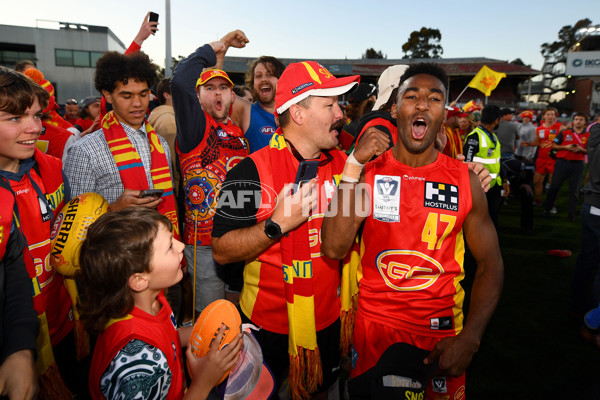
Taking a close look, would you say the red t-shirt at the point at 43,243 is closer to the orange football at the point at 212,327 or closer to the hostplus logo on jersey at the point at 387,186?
the orange football at the point at 212,327

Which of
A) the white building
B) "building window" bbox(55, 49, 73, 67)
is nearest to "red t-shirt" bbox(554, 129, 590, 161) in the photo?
the white building

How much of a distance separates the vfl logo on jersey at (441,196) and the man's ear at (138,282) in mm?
1408

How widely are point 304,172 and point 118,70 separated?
1940 millimetres

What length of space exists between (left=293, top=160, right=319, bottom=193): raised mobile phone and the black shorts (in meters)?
0.84

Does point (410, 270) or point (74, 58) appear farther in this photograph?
point (74, 58)

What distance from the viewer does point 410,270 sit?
6.16 ft

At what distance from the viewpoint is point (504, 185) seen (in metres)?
6.19

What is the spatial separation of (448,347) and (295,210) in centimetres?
98

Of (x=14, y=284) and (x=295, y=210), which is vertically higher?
(x=295, y=210)

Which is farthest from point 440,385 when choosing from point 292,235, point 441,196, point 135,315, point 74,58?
point 74,58

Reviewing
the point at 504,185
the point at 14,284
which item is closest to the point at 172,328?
the point at 14,284

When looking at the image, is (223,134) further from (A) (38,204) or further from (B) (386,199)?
(B) (386,199)

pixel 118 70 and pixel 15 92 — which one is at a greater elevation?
pixel 118 70

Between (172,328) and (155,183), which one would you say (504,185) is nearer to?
(155,183)
